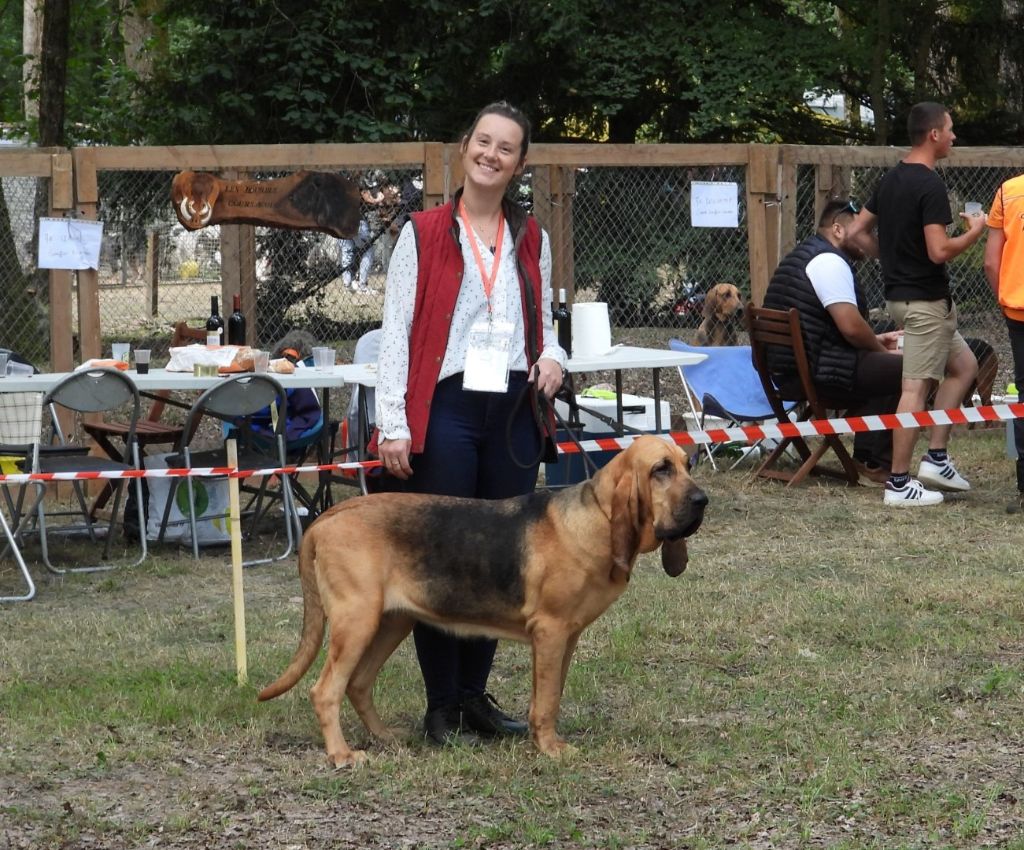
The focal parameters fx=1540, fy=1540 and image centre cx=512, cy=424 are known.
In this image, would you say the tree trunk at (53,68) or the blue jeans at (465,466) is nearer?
the blue jeans at (465,466)

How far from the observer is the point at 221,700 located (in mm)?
5227

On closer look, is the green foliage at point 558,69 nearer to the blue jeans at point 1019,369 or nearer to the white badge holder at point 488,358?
the blue jeans at point 1019,369

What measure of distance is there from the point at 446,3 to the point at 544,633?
1227 cm

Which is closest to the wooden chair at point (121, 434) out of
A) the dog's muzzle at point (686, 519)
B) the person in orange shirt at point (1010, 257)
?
the dog's muzzle at point (686, 519)

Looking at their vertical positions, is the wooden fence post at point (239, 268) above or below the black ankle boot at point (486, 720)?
above

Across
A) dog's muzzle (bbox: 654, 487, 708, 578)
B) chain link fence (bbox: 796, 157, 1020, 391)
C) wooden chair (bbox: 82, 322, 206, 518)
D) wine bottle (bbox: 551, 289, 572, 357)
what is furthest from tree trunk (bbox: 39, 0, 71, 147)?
dog's muzzle (bbox: 654, 487, 708, 578)

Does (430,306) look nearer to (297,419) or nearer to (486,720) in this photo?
(486,720)

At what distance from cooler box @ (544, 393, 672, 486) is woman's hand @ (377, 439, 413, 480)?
4608 millimetres

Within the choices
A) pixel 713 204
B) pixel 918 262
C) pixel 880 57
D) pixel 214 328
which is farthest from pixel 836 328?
pixel 880 57

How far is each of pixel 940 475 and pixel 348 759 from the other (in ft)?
19.0

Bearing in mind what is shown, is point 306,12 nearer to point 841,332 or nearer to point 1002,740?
point 841,332

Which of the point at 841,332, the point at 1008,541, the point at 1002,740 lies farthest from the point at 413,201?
the point at 1002,740

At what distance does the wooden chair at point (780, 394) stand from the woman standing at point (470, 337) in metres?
4.99

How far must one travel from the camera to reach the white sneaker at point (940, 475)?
369 inches
